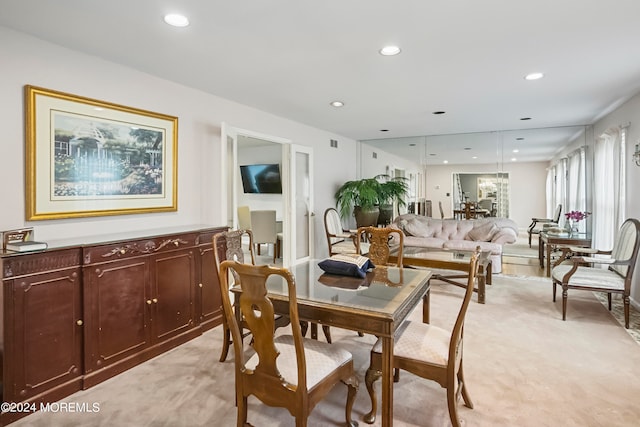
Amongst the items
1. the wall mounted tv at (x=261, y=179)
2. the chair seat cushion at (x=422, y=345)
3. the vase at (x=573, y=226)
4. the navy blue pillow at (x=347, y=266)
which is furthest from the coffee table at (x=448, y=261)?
the wall mounted tv at (x=261, y=179)

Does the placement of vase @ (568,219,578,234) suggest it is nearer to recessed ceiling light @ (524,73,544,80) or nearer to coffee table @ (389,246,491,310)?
coffee table @ (389,246,491,310)

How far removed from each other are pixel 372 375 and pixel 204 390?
115 centimetres

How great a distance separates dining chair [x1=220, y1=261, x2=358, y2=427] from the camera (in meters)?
1.49

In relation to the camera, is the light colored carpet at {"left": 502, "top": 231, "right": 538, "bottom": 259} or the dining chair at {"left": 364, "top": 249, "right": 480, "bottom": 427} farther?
the light colored carpet at {"left": 502, "top": 231, "right": 538, "bottom": 259}

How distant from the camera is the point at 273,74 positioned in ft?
10.5

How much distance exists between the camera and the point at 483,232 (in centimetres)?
563

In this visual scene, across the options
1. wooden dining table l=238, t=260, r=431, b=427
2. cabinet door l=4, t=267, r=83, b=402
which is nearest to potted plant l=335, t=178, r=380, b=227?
wooden dining table l=238, t=260, r=431, b=427

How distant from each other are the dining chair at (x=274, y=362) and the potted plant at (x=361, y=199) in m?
4.67

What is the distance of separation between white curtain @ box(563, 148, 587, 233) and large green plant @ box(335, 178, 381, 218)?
3302 millimetres

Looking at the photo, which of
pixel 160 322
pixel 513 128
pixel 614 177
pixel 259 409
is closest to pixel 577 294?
pixel 614 177

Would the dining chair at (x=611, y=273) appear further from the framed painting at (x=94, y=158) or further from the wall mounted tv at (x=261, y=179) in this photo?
the wall mounted tv at (x=261, y=179)

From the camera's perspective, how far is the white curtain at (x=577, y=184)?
225 inches

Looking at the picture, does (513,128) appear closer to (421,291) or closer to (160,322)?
(421,291)

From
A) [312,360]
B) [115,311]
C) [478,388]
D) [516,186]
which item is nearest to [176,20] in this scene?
[115,311]
